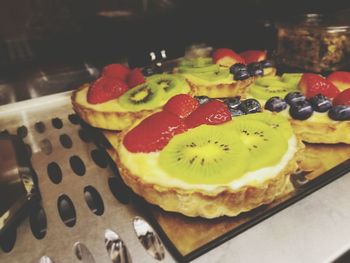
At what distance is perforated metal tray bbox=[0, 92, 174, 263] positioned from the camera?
1027 millimetres

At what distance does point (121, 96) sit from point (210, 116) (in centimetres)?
67

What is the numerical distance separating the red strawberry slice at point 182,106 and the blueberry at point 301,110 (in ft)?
1.41

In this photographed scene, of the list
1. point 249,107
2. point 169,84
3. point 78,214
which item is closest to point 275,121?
point 249,107

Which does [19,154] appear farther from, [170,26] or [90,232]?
[170,26]

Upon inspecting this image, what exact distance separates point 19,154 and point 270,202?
3.36 feet

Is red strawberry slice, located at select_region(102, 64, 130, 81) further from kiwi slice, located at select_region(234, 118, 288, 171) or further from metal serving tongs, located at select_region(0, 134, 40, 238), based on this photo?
kiwi slice, located at select_region(234, 118, 288, 171)

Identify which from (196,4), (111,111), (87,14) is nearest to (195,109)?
(111,111)

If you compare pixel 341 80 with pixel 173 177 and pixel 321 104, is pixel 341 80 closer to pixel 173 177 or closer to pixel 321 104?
pixel 321 104

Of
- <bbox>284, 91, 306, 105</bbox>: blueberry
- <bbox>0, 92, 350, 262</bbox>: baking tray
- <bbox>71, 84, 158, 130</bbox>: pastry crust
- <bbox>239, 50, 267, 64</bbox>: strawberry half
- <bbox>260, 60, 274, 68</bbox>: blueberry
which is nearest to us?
<bbox>0, 92, 350, 262</bbox>: baking tray

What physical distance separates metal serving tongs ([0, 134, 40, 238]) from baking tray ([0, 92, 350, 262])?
0.14 ft

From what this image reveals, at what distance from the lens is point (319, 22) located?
226 centimetres

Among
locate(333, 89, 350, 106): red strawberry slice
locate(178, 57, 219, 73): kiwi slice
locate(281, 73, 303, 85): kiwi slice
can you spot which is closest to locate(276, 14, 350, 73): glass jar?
locate(281, 73, 303, 85): kiwi slice

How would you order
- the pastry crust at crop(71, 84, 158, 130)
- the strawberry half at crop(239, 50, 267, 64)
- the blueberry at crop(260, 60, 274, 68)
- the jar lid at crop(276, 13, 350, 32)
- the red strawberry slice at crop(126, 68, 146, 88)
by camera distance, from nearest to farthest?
the pastry crust at crop(71, 84, 158, 130) → the red strawberry slice at crop(126, 68, 146, 88) → the jar lid at crop(276, 13, 350, 32) → the blueberry at crop(260, 60, 274, 68) → the strawberry half at crop(239, 50, 267, 64)

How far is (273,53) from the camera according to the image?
2.49 meters
